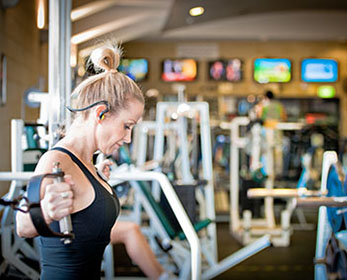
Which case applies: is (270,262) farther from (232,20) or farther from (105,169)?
(232,20)

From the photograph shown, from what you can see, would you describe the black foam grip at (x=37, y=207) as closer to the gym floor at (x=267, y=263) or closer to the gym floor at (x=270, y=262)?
the gym floor at (x=267, y=263)

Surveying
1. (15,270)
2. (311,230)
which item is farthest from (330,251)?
(311,230)

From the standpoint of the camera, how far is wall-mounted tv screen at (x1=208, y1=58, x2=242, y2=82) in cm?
959

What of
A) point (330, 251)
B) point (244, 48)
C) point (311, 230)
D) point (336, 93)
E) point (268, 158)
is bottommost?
point (311, 230)

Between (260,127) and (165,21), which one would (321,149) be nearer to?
(260,127)

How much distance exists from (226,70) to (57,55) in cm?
746

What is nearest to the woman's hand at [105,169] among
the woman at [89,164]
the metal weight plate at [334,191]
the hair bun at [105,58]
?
the woman at [89,164]

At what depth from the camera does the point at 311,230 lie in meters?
6.10

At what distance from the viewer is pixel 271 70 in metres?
9.61

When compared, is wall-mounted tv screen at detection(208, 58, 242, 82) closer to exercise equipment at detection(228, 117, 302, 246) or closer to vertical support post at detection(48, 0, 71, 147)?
exercise equipment at detection(228, 117, 302, 246)

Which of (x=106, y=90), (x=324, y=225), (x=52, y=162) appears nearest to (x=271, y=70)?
(x=324, y=225)

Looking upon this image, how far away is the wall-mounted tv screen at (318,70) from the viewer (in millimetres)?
9672

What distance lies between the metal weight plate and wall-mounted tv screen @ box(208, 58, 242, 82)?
737 centimetres

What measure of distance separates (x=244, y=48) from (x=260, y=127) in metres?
4.30
